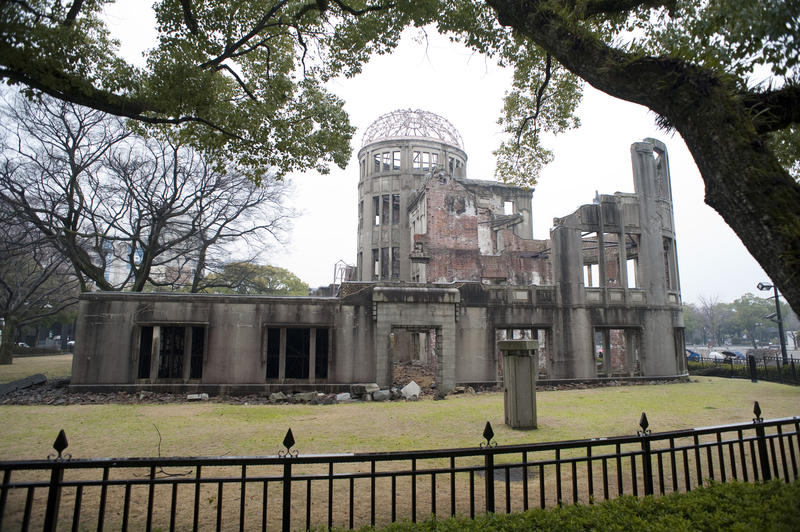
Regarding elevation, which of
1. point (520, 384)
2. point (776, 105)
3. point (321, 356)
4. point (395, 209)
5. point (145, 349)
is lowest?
point (520, 384)

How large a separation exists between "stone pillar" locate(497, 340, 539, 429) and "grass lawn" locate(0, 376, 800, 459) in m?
0.42

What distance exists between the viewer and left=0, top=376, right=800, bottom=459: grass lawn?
846 centimetres

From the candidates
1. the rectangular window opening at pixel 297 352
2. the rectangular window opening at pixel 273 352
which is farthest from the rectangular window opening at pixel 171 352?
the rectangular window opening at pixel 297 352

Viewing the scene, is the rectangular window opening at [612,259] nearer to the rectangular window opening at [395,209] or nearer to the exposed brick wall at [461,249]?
the exposed brick wall at [461,249]

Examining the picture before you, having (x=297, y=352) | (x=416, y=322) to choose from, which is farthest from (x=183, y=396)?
(x=416, y=322)

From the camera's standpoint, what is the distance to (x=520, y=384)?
1007 centimetres

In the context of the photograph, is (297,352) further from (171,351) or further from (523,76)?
(523,76)

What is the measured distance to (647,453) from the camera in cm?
465

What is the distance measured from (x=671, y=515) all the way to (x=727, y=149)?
118 inches

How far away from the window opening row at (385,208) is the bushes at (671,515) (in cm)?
3131

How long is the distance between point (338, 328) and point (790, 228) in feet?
49.6

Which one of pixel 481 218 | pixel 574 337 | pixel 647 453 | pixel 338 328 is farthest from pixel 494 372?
pixel 481 218

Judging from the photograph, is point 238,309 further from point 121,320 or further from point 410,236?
point 410,236

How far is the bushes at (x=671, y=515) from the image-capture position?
3.50m
